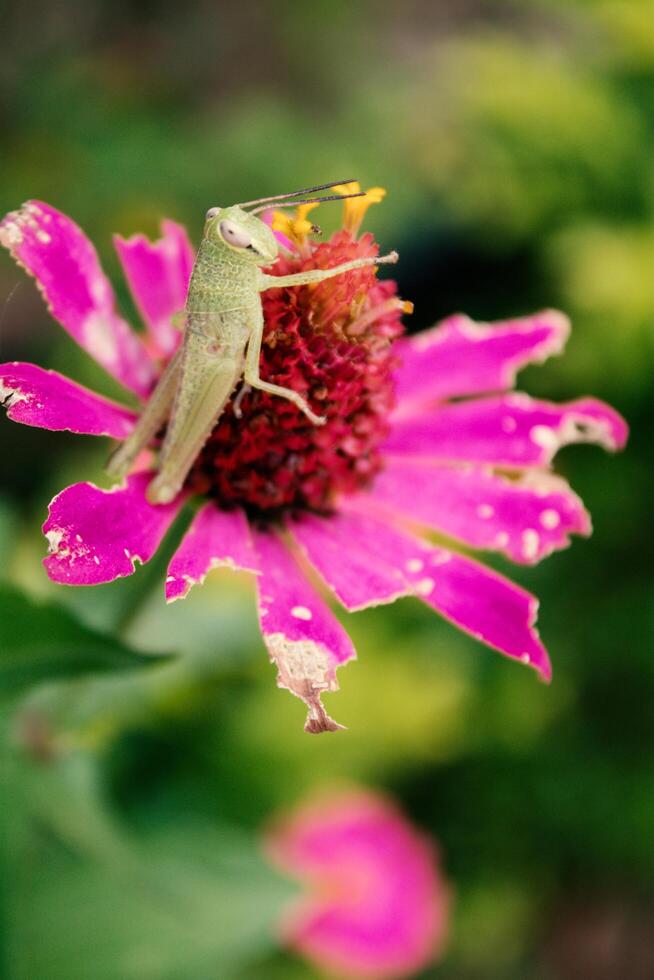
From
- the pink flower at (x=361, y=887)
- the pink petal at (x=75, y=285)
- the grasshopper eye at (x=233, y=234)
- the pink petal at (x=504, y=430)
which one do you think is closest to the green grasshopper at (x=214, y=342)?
the grasshopper eye at (x=233, y=234)

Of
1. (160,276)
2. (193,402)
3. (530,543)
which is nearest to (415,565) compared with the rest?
(530,543)

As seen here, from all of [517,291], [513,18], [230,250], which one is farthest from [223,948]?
[513,18]

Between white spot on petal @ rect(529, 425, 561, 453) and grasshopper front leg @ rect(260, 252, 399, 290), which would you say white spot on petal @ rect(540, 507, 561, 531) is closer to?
white spot on petal @ rect(529, 425, 561, 453)

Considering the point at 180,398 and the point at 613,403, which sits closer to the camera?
the point at 180,398

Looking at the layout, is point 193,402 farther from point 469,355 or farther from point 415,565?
point 469,355

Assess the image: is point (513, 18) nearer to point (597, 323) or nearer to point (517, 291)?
point (517, 291)

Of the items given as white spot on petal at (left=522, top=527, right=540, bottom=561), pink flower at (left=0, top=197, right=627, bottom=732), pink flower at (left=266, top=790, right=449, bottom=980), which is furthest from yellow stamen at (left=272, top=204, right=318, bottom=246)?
pink flower at (left=266, top=790, right=449, bottom=980)

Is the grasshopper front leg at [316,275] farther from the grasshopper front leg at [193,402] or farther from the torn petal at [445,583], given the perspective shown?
the torn petal at [445,583]
